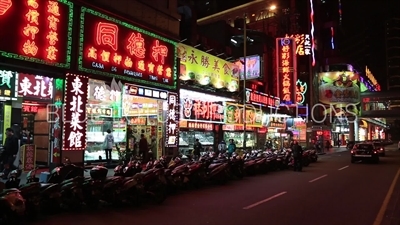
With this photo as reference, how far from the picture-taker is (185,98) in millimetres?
21891

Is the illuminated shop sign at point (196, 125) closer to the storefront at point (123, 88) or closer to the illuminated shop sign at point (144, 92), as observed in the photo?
the storefront at point (123, 88)

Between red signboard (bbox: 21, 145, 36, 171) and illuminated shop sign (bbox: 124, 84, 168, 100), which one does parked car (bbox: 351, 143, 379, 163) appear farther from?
red signboard (bbox: 21, 145, 36, 171)

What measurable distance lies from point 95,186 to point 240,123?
1907cm

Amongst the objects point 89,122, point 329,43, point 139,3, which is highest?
point 329,43

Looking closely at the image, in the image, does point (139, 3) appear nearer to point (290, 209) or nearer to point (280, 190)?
point (280, 190)

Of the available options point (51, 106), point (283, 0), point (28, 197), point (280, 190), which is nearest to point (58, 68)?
point (51, 106)

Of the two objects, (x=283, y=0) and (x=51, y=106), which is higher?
(x=283, y=0)

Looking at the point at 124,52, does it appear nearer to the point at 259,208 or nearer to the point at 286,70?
the point at 259,208

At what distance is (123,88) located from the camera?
16656 millimetres

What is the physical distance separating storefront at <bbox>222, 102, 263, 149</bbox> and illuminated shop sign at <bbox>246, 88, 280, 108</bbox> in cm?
66

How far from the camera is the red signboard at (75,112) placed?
45.2 ft

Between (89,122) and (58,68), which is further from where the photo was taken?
(89,122)

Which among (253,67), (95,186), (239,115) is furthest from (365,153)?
(95,186)

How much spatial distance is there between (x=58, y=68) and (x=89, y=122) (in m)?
5.62
